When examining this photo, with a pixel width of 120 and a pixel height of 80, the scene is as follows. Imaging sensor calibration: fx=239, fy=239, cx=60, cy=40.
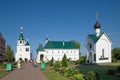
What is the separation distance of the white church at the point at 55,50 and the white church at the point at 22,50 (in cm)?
1237

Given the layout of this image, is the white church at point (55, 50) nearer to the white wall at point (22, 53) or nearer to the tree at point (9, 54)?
the white wall at point (22, 53)

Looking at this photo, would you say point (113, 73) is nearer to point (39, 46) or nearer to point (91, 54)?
point (91, 54)

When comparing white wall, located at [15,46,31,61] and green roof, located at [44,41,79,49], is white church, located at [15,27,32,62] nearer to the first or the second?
white wall, located at [15,46,31,61]

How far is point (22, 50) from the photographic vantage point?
96312mm

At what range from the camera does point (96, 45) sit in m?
56.5

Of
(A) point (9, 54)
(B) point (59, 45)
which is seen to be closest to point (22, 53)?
(A) point (9, 54)

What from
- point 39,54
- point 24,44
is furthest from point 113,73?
point 24,44

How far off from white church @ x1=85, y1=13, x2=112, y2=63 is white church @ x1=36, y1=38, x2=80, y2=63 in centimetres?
2776

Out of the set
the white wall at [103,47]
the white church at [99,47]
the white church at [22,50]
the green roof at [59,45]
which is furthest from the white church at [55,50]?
the white wall at [103,47]

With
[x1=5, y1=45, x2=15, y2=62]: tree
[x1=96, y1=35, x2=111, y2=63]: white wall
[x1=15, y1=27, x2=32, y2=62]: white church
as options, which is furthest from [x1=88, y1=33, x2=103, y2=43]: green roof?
[x1=5, y1=45, x2=15, y2=62]: tree

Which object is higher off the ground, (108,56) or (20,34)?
(20,34)

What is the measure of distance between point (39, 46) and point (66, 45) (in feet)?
32.5

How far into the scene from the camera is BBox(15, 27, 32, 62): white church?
95812 mm

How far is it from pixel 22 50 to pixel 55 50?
17622mm
